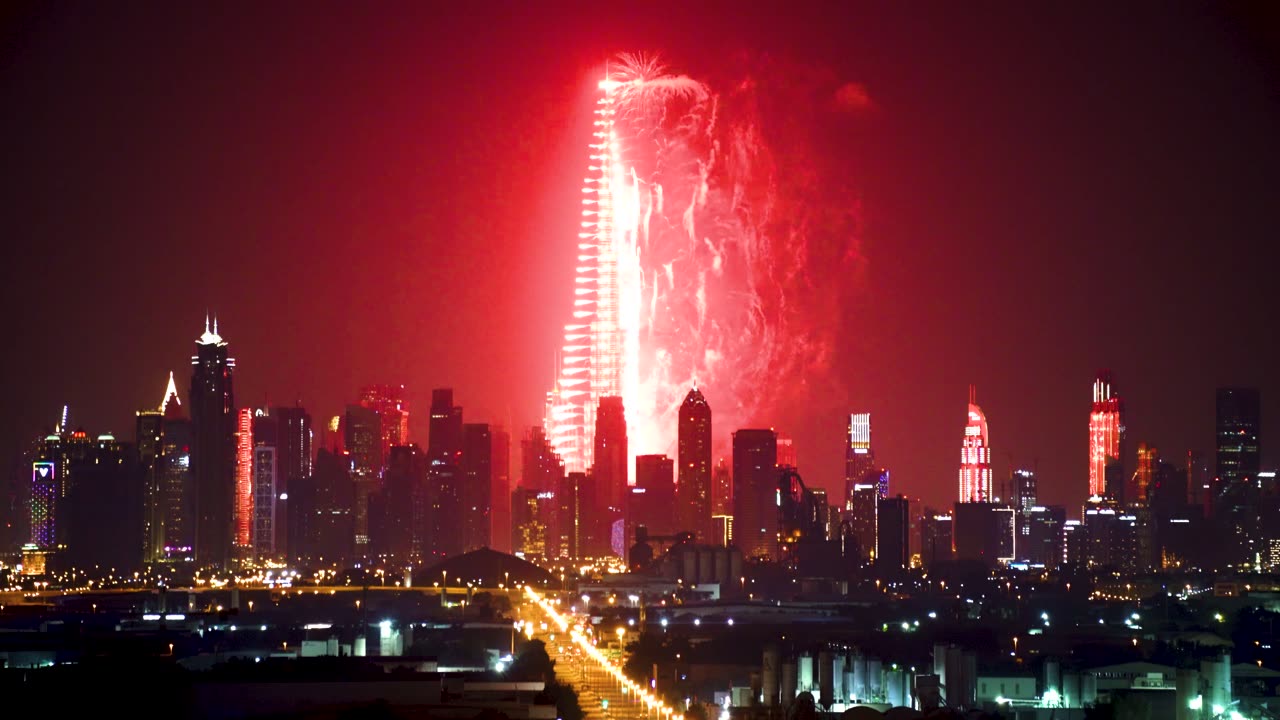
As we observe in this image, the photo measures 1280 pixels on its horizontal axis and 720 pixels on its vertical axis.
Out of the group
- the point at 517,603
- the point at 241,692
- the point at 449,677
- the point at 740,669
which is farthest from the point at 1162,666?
the point at 517,603

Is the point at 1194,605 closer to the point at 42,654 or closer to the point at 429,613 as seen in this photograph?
the point at 429,613

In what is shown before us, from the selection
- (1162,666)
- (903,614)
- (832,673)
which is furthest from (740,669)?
(903,614)

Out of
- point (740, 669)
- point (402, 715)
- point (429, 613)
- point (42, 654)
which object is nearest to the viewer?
point (402, 715)

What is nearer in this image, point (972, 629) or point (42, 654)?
point (42, 654)

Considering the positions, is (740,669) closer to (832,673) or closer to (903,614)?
(832,673)

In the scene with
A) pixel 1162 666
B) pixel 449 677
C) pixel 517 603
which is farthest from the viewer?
pixel 517 603

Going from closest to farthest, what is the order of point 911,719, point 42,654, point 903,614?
point 911,719 → point 42,654 → point 903,614
